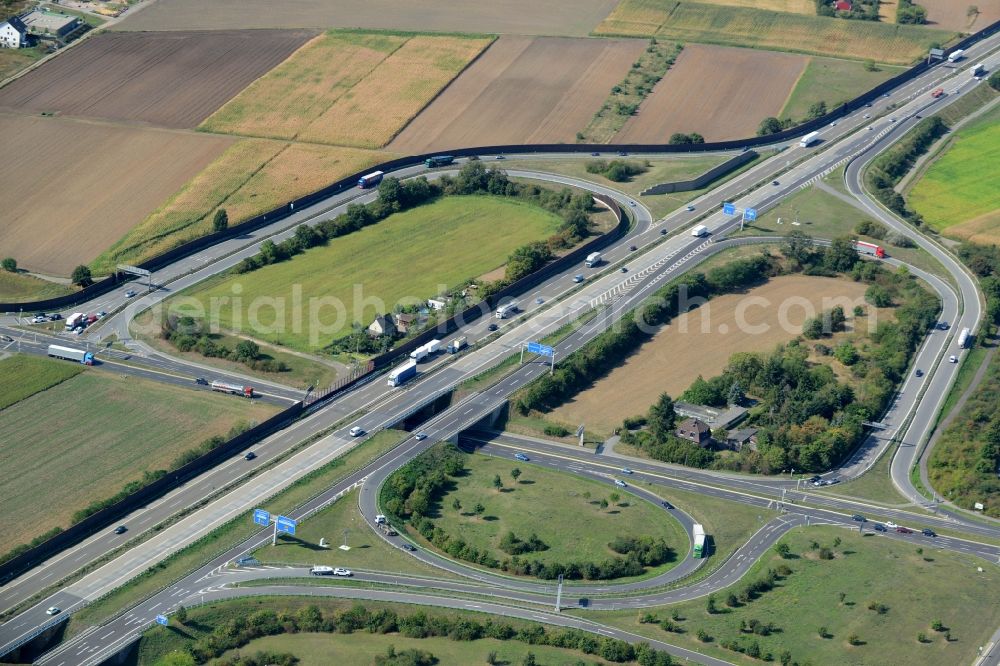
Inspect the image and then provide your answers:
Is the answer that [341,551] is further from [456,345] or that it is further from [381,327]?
[381,327]

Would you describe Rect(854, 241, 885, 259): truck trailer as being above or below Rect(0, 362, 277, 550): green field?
above

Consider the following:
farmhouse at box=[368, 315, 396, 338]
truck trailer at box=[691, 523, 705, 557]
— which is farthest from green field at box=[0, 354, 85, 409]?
truck trailer at box=[691, 523, 705, 557]

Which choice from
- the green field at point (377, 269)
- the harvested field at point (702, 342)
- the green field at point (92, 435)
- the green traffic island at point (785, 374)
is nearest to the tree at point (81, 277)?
the green field at point (377, 269)

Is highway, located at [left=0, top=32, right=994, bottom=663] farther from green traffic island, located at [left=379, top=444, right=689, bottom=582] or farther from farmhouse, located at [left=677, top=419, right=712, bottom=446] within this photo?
farmhouse, located at [left=677, top=419, right=712, bottom=446]

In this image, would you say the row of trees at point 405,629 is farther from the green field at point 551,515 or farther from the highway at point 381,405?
the green field at point 551,515

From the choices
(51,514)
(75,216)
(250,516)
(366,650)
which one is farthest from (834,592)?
(75,216)
